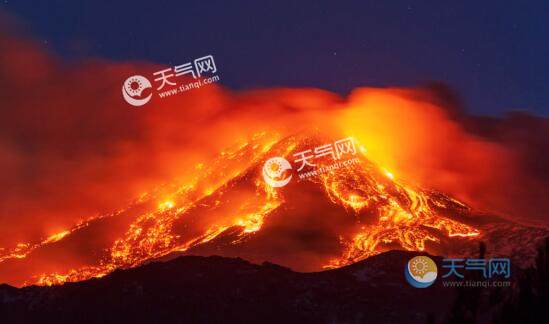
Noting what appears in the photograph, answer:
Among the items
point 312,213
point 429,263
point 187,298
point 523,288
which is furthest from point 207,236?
point 523,288

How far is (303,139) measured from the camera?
492ft

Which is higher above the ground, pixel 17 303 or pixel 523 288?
pixel 523 288

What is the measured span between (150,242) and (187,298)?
32.1m

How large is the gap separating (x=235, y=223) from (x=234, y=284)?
2434cm

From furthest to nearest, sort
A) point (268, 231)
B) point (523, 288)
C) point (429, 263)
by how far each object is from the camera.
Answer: point (268, 231), point (429, 263), point (523, 288)

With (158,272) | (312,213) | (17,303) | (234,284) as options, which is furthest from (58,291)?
(312,213)

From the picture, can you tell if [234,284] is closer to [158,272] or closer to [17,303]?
[158,272]

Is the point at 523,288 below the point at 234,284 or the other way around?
the other way around

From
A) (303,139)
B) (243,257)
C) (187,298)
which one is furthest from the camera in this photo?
(303,139)

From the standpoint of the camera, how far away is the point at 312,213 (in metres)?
130

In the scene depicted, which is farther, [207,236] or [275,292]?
[207,236]

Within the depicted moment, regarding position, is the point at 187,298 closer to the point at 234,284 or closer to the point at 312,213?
the point at 234,284

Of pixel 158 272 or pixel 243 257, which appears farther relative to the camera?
pixel 243 257

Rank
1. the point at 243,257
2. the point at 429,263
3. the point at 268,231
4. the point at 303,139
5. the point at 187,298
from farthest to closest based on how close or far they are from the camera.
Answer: the point at 303,139, the point at 268,231, the point at 243,257, the point at 187,298, the point at 429,263
